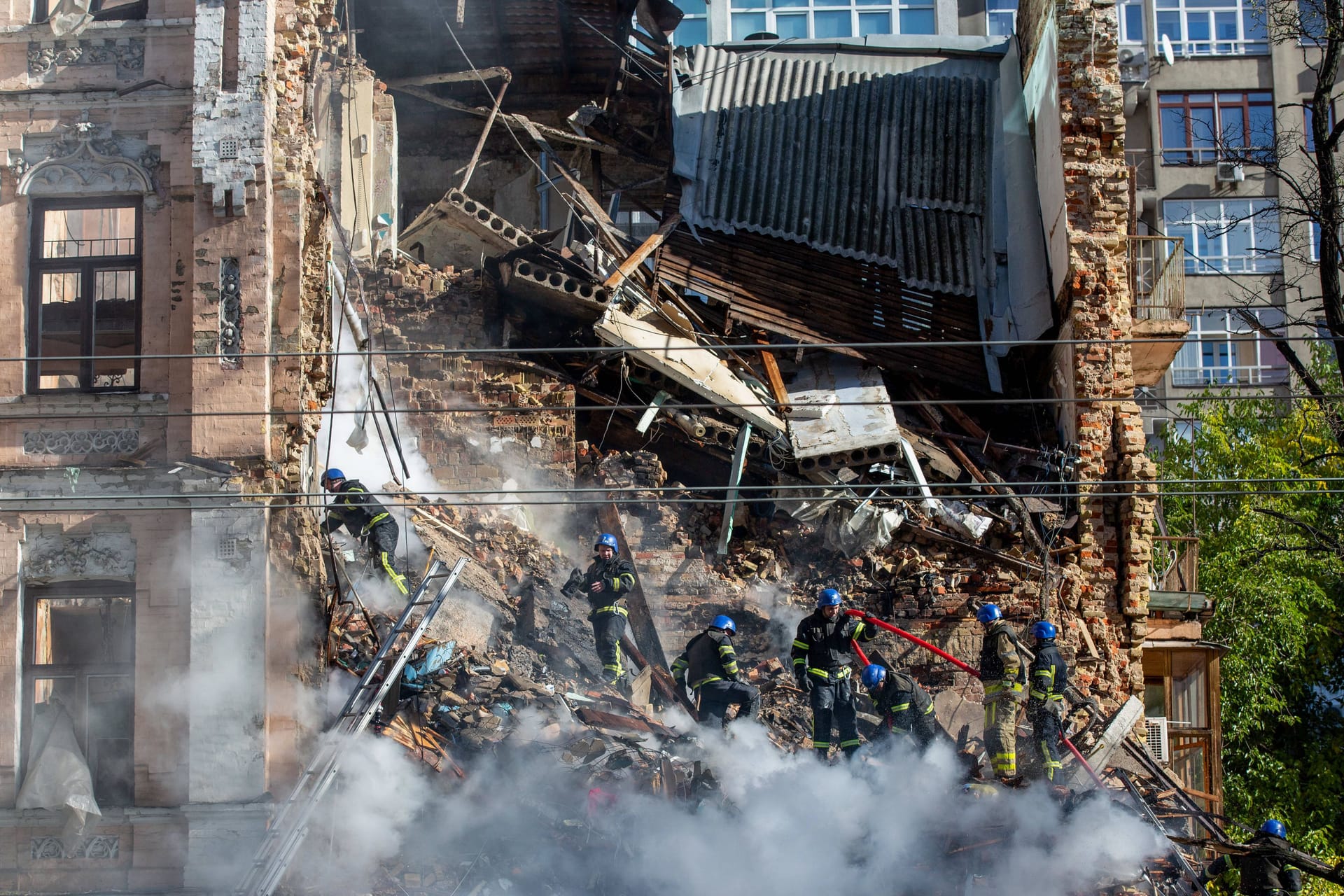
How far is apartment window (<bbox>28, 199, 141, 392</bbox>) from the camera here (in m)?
11.9

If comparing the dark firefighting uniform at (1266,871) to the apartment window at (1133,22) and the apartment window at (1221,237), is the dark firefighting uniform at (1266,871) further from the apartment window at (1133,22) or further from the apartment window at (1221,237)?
the apartment window at (1133,22)

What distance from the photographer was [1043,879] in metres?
10.8

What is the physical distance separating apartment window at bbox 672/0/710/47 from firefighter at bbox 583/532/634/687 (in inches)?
459

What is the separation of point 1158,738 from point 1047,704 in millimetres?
4330

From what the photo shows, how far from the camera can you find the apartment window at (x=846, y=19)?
21719 millimetres

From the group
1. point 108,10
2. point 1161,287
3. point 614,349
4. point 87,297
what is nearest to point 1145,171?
point 1161,287

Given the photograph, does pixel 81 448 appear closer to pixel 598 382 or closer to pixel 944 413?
pixel 598 382

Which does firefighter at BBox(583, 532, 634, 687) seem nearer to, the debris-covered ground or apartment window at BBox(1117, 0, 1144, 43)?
the debris-covered ground

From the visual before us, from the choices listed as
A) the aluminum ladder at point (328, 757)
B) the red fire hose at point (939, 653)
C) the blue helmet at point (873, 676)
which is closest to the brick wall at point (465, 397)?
the aluminum ladder at point (328, 757)

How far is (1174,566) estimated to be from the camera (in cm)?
1709

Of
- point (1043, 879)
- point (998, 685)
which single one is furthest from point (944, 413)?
point (1043, 879)

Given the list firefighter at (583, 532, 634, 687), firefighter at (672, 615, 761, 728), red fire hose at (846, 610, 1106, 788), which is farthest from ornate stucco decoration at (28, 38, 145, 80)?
red fire hose at (846, 610, 1106, 788)

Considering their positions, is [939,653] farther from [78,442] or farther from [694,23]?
[694,23]

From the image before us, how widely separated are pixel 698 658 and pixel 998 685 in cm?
254
